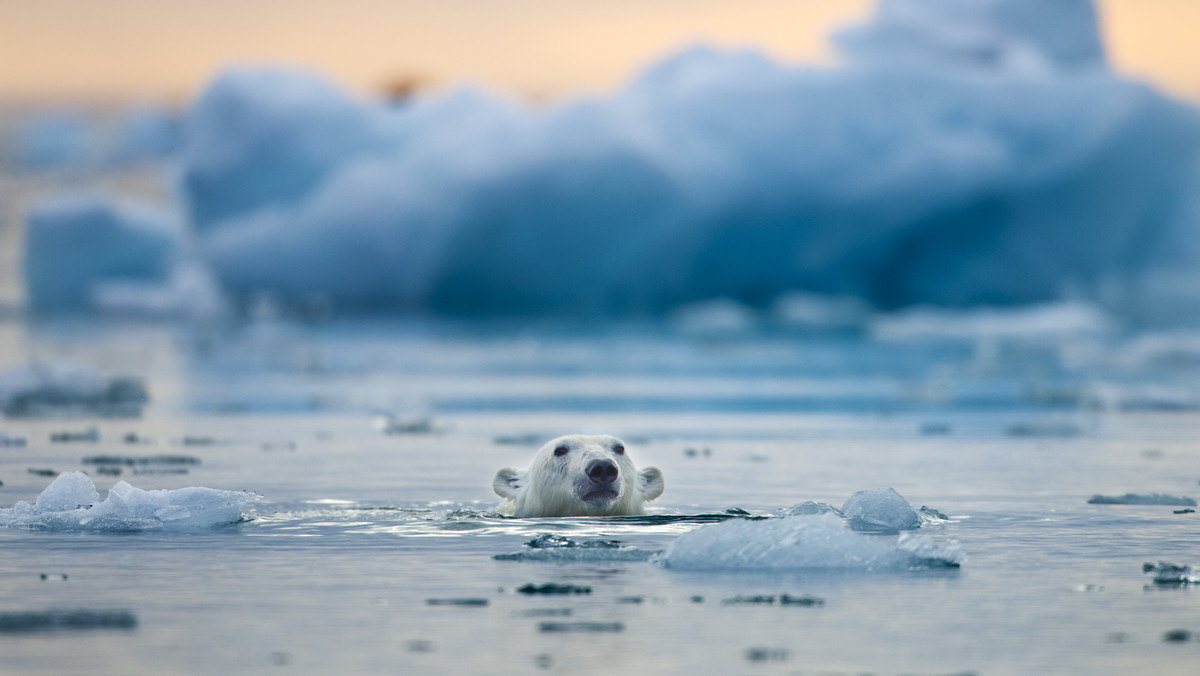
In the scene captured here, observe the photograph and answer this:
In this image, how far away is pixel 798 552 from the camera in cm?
551

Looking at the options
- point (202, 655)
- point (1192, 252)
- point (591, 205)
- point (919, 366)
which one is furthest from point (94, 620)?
point (1192, 252)

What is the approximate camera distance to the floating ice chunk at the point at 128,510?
6.39m

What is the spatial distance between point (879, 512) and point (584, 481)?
3.81ft

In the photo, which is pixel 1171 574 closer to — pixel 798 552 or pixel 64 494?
pixel 798 552

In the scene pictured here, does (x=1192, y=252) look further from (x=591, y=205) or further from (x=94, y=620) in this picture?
(x=94, y=620)

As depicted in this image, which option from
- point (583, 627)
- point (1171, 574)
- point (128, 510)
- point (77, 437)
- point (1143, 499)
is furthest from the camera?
point (77, 437)

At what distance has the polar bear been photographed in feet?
21.6

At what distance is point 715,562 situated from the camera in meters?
5.47

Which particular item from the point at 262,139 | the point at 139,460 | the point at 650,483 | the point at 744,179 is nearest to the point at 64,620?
the point at 650,483

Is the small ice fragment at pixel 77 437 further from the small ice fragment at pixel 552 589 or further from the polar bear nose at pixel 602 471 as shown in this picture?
the small ice fragment at pixel 552 589

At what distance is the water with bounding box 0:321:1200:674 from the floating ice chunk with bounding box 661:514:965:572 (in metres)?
0.09

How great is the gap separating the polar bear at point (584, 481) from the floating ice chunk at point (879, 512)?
827mm

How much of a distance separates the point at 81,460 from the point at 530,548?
451 cm

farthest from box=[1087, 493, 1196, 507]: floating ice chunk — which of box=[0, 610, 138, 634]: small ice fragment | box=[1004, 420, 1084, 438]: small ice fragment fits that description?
box=[0, 610, 138, 634]: small ice fragment
